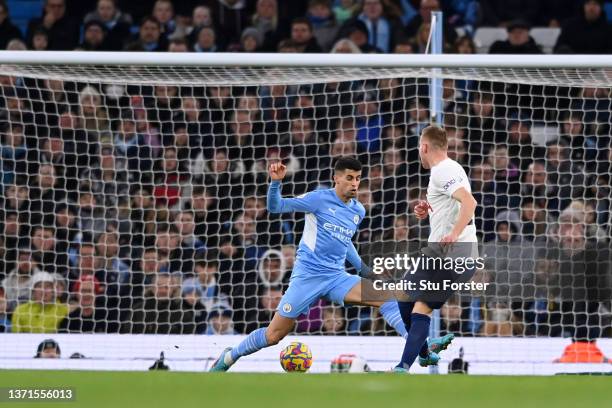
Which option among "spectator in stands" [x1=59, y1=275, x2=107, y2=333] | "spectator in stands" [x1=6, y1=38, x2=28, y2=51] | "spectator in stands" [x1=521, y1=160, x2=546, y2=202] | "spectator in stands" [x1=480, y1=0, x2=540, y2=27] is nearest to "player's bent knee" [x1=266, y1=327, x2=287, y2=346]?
"spectator in stands" [x1=59, y1=275, x2=107, y2=333]

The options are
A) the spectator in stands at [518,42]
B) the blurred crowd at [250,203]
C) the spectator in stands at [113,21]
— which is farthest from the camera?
the spectator in stands at [113,21]

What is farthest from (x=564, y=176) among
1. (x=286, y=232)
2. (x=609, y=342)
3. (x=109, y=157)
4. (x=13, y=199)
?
(x=13, y=199)

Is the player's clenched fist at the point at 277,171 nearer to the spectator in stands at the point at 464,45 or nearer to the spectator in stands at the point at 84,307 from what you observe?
the spectator in stands at the point at 84,307

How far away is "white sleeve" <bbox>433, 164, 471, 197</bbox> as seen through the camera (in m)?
7.73

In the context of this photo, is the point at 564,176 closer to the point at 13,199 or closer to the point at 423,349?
the point at 423,349

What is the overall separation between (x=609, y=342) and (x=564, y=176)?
5.87ft

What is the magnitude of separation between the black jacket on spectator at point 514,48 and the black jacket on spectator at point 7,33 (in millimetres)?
5074

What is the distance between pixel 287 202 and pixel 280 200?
0.11 metres

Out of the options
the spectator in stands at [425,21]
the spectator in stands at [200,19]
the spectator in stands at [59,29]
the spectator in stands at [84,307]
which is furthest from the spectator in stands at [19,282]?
the spectator in stands at [425,21]

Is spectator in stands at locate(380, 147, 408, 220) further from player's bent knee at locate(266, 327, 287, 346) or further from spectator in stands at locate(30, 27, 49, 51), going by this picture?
spectator in stands at locate(30, 27, 49, 51)

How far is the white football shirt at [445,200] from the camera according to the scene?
7.77 m

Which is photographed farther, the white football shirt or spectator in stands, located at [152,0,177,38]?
spectator in stands, located at [152,0,177,38]

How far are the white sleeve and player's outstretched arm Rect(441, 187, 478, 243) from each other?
4cm

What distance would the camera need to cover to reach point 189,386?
612 centimetres
